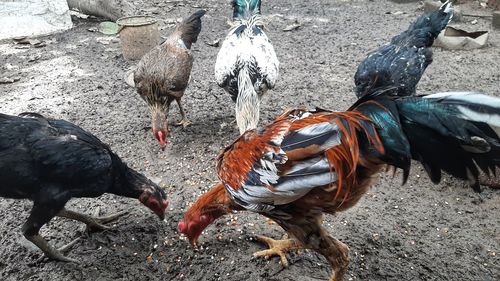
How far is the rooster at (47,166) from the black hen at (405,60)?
7.42 ft

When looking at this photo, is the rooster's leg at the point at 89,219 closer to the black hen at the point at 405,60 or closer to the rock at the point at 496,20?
the black hen at the point at 405,60

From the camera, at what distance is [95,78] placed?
5.75 metres

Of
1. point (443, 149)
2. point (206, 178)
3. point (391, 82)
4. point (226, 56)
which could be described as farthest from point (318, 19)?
point (443, 149)

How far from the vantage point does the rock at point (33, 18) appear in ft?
24.4

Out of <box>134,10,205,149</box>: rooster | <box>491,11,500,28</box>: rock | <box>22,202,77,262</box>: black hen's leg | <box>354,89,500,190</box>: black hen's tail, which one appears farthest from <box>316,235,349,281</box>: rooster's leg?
<box>491,11,500,28</box>: rock

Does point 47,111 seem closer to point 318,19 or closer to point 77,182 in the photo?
point 77,182

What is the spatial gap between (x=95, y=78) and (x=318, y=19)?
432cm

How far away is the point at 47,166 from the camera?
264 cm

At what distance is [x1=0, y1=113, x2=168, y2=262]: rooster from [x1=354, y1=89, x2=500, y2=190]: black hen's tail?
72.3 inches

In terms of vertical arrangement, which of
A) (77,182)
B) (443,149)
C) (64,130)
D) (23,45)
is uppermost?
(443,149)

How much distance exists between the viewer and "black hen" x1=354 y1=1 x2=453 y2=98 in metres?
3.69

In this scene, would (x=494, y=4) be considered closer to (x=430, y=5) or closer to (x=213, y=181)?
(x=430, y=5)

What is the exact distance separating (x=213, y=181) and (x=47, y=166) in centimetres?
146

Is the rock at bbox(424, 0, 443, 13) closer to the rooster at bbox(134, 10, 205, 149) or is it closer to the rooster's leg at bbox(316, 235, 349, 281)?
the rooster at bbox(134, 10, 205, 149)
